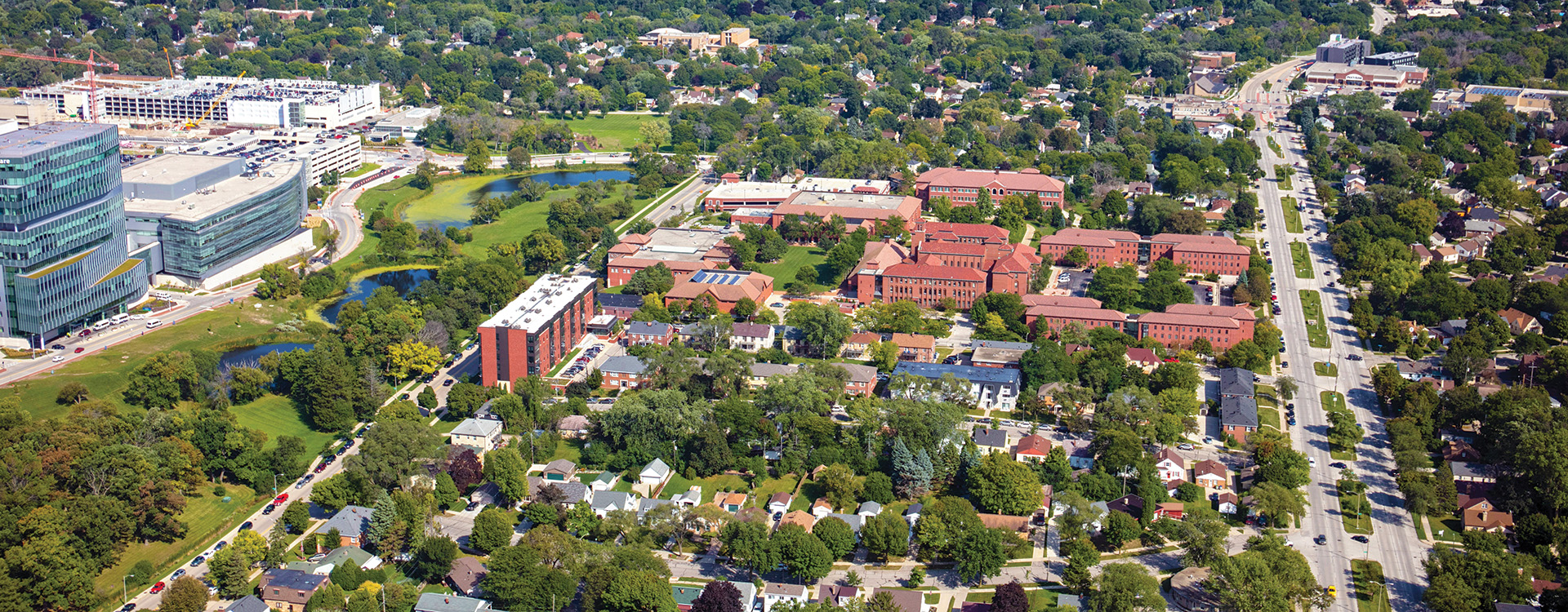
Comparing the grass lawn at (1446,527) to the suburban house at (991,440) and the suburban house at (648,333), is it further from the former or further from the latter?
the suburban house at (648,333)

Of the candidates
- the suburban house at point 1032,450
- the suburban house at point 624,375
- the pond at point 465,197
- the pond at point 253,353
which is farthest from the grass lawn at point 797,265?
the pond at point 253,353

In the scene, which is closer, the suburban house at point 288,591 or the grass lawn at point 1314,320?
the suburban house at point 288,591

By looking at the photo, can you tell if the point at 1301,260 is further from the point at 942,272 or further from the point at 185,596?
the point at 185,596

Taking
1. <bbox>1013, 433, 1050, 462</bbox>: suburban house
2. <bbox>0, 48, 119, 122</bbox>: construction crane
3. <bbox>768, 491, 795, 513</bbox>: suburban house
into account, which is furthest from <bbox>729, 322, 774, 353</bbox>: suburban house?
<bbox>0, 48, 119, 122</bbox>: construction crane

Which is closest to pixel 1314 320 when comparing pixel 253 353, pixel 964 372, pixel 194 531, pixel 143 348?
pixel 964 372

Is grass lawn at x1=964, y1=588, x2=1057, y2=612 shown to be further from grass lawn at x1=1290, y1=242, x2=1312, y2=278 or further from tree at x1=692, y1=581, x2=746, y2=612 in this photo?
grass lawn at x1=1290, y1=242, x2=1312, y2=278

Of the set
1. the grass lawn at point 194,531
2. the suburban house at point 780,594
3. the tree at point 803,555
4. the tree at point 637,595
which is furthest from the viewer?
the grass lawn at point 194,531

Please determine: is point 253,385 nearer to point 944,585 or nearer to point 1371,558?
point 944,585

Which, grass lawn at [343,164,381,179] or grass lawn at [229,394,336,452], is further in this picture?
grass lawn at [343,164,381,179]
